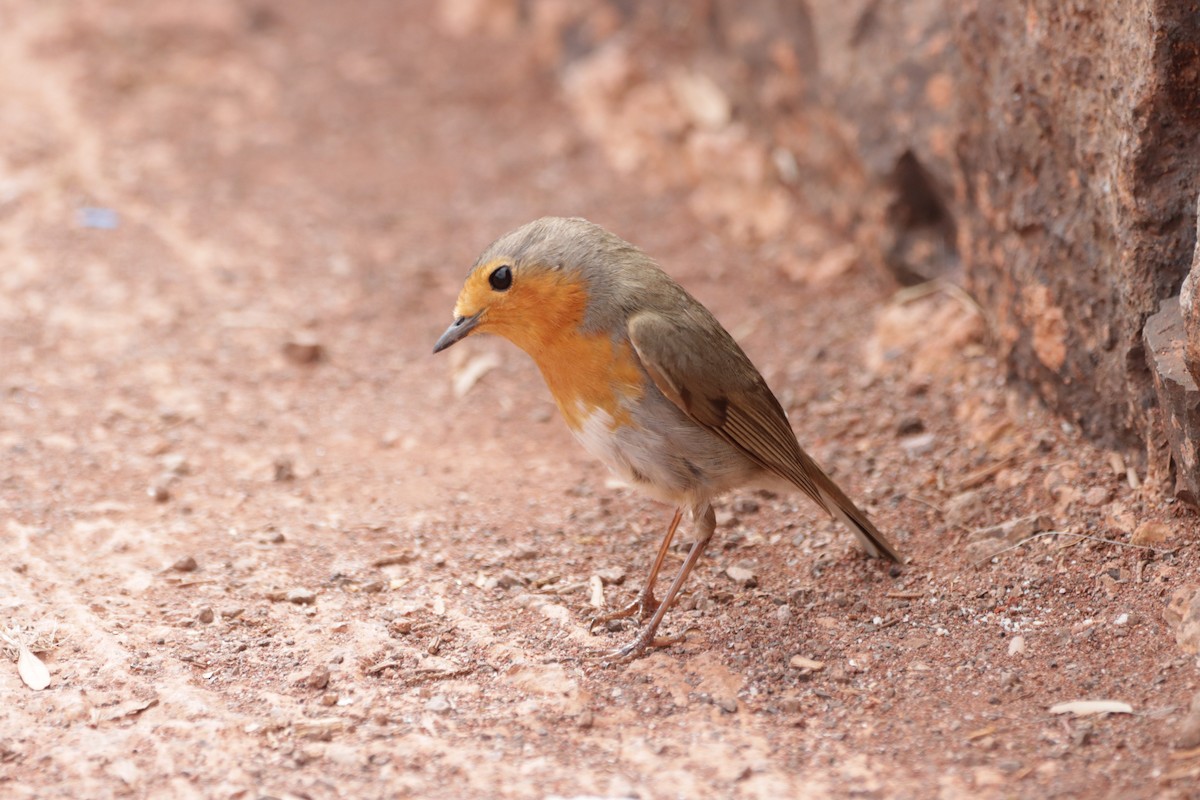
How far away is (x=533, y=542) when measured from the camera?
4.66m

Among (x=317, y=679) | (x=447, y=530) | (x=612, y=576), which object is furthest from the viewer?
(x=447, y=530)

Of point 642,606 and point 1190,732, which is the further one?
point 642,606

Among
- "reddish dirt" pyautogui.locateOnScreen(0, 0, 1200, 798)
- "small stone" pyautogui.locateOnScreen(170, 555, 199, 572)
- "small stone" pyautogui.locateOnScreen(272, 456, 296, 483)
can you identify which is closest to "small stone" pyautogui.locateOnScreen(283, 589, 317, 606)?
"reddish dirt" pyautogui.locateOnScreen(0, 0, 1200, 798)

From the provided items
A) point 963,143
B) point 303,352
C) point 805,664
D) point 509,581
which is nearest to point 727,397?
point 805,664

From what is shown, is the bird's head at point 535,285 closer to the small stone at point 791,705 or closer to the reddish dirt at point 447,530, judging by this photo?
the reddish dirt at point 447,530

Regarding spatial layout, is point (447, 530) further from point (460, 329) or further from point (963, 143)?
point (963, 143)

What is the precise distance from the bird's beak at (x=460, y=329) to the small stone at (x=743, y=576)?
1.26 meters

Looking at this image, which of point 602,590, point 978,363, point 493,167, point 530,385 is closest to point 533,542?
point 602,590

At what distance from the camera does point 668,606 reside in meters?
4.00

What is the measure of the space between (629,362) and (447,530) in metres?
1.21

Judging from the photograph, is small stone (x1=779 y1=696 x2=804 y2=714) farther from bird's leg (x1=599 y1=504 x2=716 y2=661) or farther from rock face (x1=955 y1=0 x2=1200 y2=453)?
rock face (x1=955 y1=0 x2=1200 y2=453)

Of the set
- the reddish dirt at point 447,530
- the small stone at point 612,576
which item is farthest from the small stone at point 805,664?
the small stone at point 612,576

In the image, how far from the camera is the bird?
12.8ft

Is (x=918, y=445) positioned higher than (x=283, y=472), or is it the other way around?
(x=283, y=472)
